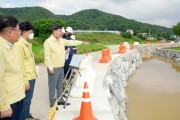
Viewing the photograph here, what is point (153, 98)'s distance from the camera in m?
10.9

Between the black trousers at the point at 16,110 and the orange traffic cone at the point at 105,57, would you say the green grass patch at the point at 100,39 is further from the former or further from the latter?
the black trousers at the point at 16,110

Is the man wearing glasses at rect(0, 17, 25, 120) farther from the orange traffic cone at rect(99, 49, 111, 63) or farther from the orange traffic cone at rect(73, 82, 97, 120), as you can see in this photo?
the orange traffic cone at rect(99, 49, 111, 63)

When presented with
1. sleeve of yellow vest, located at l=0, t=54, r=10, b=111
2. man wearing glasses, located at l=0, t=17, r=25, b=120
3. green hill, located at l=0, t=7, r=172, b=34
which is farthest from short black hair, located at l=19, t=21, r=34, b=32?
green hill, located at l=0, t=7, r=172, b=34

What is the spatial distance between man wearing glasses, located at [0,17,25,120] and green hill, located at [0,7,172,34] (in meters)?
71.8

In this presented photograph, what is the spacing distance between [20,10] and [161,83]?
77978 mm

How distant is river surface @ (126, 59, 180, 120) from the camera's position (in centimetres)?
891

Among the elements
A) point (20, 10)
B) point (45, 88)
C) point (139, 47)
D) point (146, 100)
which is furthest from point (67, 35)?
point (20, 10)

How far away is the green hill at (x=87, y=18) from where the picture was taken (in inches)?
3285

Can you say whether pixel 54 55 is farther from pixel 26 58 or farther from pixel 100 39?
pixel 100 39

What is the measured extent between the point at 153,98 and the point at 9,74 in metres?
8.40

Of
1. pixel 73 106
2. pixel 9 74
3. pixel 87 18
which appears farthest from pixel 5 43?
pixel 87 18

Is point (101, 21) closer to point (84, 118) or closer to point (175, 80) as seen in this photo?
point (175, 80)

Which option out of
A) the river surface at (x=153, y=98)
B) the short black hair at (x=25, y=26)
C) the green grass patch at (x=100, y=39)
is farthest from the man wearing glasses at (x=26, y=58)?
the green grass patch at (x=100, y=39)

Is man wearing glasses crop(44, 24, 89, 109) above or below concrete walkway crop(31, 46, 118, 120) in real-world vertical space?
above
